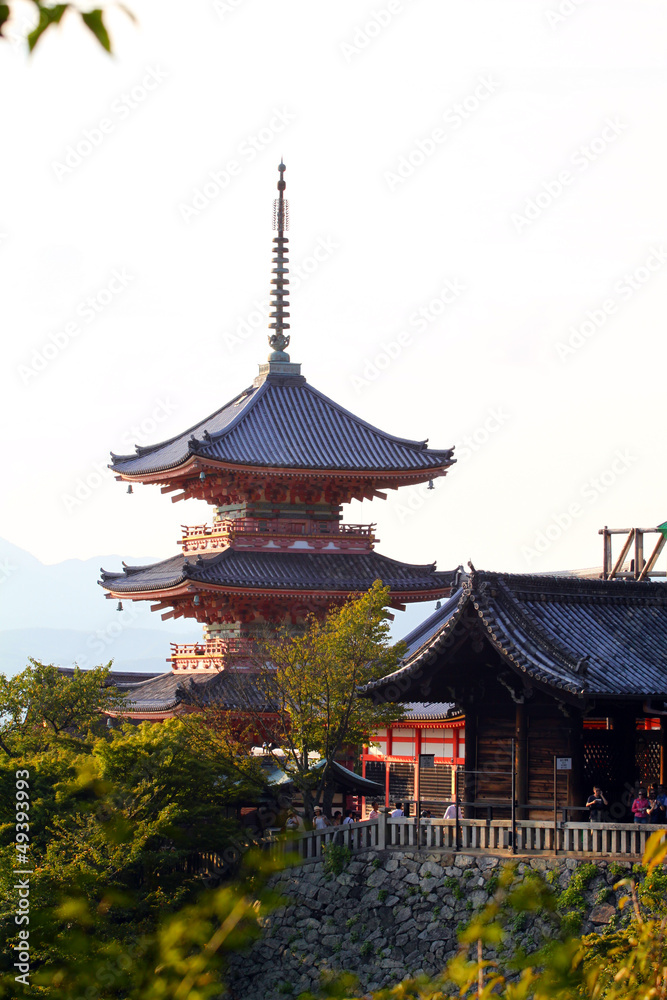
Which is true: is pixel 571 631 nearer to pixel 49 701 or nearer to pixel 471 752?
pixel 471 752

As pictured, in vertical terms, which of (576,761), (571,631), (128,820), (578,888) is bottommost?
(578,888)

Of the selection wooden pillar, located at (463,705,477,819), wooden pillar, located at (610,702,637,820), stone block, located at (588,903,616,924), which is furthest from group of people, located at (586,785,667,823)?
wooden pillar, located at (463,705,477,819)

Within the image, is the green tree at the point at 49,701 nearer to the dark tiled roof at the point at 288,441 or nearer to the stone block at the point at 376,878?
the dark tiled roof at the point at 288,441

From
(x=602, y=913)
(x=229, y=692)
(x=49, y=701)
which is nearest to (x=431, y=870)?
(x=602, y=913)

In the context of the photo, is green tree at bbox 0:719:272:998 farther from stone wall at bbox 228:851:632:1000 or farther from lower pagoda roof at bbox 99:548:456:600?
lower pagoda roof at bbox 99:548:456:600

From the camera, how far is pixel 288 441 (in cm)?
3991

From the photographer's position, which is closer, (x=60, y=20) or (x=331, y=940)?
(x=60, y=20)

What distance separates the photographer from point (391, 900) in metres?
22.9

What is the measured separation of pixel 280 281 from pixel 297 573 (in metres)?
11.4

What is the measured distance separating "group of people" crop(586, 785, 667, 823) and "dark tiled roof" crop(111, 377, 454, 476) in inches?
695

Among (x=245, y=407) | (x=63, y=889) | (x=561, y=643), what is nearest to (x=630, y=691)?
(x=561, y=643)

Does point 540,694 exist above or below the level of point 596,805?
above

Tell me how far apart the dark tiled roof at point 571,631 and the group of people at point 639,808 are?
2003 millimetres

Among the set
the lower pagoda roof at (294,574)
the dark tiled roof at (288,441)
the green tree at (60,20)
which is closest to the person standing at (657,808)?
the lower pagoda roof at (294,574)
